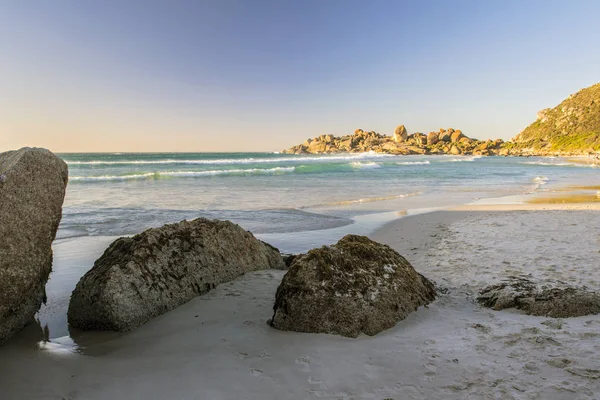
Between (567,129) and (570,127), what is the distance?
888 mm

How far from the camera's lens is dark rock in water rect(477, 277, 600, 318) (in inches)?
156

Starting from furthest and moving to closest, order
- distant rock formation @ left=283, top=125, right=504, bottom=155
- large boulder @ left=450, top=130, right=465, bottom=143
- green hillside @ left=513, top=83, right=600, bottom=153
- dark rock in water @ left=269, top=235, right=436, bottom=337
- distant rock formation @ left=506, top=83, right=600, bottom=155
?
large boulder @ left=450, top=130, right=465, bottom=143 < distant rock formation @ left=283, top=125, right=504, bottom=155 < green hillside @ left=513, top=83, right=600, bottom=153 < distant rock formation @ left=506, top=83, right=600, bottom=155 < dark rock in water @ left=269, top=235, right=436, bottom=337

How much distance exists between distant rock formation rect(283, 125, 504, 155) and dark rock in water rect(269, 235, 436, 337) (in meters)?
120

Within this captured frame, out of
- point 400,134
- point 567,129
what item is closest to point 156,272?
point 567,129

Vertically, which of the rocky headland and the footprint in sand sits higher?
the rocky headland

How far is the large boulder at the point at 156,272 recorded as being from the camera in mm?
3906

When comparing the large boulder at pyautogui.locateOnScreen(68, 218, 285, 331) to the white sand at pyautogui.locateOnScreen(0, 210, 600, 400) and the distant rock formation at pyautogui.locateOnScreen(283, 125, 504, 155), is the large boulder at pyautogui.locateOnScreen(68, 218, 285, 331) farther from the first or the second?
the distant rock formation at pyautogui.locateOnScreen(283, 125, 504, 155)

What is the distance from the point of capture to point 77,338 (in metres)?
3.77

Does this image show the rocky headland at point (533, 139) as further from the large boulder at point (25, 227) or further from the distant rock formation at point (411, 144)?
the large boulder at point (25, 227)

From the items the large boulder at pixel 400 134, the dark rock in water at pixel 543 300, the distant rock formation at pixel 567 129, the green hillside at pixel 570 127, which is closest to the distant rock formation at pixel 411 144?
the large boulder at pixel 400 134

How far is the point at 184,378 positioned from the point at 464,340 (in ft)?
8.12

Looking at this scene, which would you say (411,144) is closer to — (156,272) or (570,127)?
(570,127)

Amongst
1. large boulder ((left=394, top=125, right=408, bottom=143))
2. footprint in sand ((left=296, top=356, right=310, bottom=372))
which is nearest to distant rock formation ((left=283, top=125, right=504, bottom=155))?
large boulder ((left=394, top=125, right=408, bottom=143))

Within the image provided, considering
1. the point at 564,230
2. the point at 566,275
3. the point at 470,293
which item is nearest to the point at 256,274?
the point at 470,293
